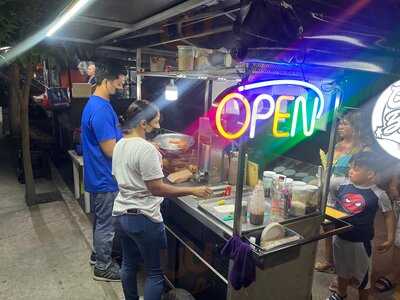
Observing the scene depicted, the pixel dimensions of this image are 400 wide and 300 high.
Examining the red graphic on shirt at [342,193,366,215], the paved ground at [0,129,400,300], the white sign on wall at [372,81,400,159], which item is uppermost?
the white sign on wall at [372,81,400,159]

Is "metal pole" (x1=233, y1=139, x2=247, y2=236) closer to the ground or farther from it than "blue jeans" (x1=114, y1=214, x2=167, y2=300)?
farther from it

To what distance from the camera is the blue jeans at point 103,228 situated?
339 centimetres

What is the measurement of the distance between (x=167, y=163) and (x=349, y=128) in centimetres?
211

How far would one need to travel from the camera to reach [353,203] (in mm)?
2852

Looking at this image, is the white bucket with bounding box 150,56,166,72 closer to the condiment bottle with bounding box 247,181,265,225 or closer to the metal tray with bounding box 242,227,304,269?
the condiment bottle with bounding box 247,181,265,225

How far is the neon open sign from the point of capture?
1.92 m

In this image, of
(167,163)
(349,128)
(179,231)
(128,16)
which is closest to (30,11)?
(128,16)

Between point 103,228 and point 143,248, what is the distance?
110 centimetres

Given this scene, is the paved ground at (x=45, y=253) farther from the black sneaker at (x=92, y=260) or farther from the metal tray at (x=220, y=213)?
the metal tray at (x=220, y=213)

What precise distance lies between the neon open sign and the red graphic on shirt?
42.1 inches

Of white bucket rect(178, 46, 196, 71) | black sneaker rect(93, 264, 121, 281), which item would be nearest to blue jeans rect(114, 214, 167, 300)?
black sneaker rect(93, 264, 121, 281)

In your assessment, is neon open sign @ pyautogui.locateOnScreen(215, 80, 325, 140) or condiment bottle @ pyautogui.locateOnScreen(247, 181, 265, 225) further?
condiment bottle @ pyautogui.locateOnScreen(247, 181, 265, 225)

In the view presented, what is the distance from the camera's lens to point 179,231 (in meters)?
3.33

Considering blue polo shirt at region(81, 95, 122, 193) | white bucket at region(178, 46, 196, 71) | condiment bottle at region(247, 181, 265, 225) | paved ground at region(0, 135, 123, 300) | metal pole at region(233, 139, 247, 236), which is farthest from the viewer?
paved ground at region(0, 135, 123, 300)
